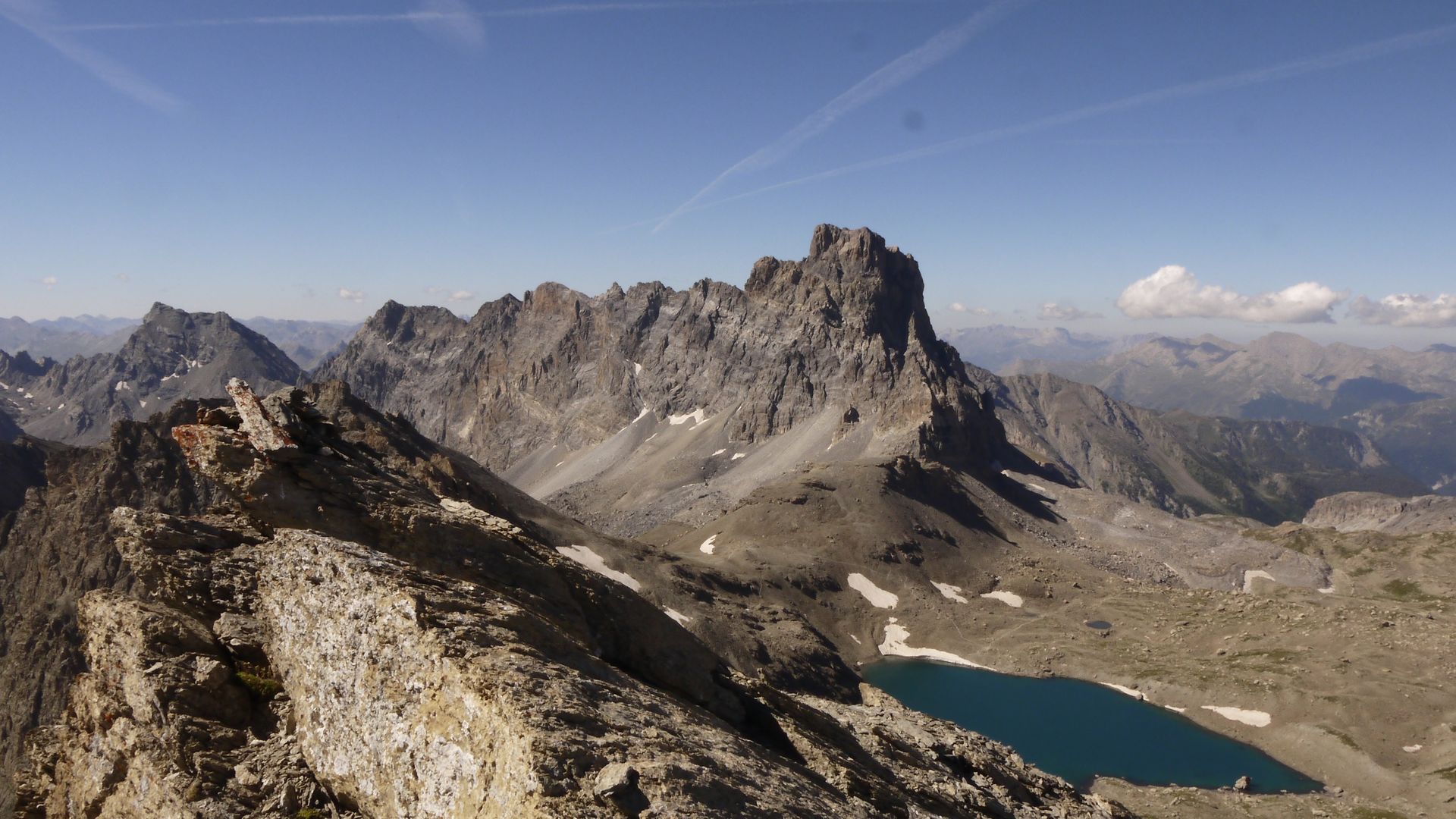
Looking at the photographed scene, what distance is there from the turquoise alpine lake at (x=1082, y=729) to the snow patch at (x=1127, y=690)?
77cm

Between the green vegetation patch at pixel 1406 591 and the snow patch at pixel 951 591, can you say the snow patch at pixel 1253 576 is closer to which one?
the green vegetation patch at pixel 1406 591

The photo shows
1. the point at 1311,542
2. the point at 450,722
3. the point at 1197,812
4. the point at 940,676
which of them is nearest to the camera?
the point at 450,722

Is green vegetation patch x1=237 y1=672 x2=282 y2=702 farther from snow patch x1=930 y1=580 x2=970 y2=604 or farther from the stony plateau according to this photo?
snow patch x1=930 y1=580 x2=970 y2=604

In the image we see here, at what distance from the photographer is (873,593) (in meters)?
120

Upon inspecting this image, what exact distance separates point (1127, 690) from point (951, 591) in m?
33.0

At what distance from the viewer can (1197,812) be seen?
198 feet

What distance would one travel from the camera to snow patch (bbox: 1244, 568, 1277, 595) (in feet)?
456

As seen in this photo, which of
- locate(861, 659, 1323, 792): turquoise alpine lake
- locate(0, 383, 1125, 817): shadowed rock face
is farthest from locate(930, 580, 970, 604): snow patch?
locate(0, 383, 1125, 817): shadowed rock face

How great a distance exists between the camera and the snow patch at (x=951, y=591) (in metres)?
121

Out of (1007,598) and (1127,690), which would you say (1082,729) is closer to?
(1127,690)

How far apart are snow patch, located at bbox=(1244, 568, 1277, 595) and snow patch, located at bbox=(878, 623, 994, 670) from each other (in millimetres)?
70375

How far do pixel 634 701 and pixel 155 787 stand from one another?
973cm

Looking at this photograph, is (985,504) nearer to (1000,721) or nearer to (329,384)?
(1000,721)

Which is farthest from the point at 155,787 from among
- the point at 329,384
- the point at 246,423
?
the point at 329,384
